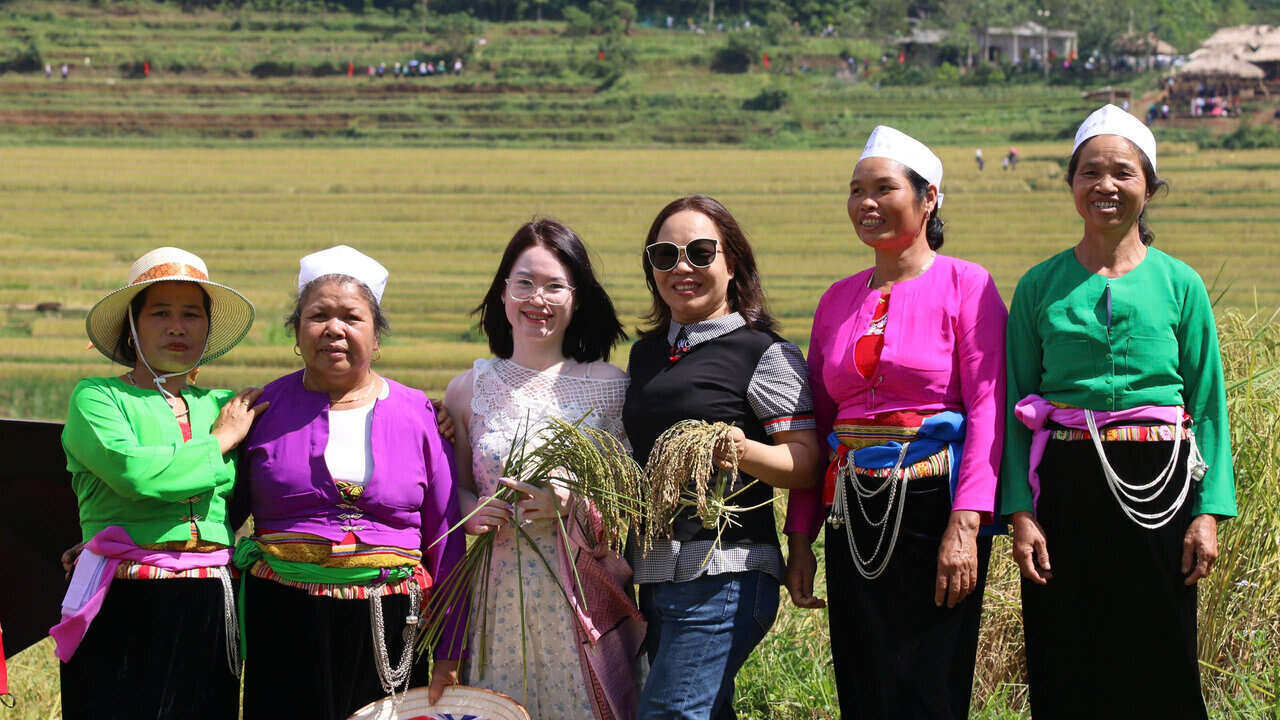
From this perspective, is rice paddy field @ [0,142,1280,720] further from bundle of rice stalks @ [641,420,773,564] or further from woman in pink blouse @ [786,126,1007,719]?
bundle of rice stalks @ [641,420,773,564]

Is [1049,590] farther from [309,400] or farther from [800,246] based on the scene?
[800,246]

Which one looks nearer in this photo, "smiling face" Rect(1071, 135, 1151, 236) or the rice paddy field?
"smiling face" Rect(1071, 135, 1151, 236)

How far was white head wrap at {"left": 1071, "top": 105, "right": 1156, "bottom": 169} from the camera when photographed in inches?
108

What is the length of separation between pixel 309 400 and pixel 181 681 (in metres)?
0.77

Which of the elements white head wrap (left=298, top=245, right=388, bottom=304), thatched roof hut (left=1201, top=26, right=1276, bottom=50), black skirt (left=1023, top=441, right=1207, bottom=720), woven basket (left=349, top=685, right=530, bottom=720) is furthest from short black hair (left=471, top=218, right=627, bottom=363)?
thatched roof hut (left=1201, top=26, right=1276, bottom=50)

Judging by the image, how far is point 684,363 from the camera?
3.00m

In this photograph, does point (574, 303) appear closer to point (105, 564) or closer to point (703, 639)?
point (703, 639)

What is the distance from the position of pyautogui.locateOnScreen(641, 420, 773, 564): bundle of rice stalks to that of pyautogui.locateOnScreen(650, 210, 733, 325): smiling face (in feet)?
A: 1.11

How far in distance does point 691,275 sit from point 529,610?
966mm

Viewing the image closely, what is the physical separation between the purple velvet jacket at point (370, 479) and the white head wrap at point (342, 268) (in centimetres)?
28

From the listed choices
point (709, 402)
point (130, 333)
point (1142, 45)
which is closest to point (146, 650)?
point (130, 333)

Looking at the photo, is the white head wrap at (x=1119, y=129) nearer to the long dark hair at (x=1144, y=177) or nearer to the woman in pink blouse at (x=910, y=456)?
the long dark hair at (x=1144, y=177)

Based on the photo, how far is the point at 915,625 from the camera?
110 inches

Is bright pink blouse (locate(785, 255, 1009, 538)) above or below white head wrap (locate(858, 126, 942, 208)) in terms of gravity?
below
